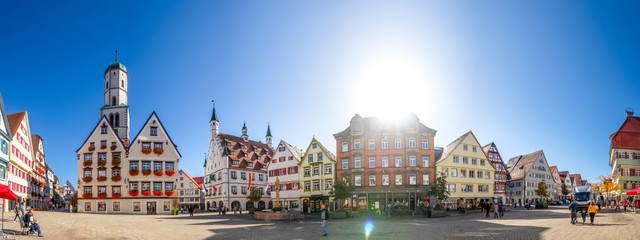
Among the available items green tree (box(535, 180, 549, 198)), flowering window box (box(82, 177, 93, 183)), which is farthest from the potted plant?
green tree (box(535, 180, 549, 198))

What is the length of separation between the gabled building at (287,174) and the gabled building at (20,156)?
36.4m

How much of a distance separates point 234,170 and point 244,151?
21.3 feet

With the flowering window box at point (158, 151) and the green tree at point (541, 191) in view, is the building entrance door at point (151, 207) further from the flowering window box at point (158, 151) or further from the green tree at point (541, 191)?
the green tree at point (541, 191)

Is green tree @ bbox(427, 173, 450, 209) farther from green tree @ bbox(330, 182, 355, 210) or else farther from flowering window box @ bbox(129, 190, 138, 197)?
flowering window box @ bbox(129, 190, 138, 197)

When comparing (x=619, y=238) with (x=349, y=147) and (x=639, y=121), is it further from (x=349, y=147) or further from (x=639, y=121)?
(x=639, y=121)

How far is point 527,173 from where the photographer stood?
9694cm

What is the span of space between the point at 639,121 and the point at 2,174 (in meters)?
95.1

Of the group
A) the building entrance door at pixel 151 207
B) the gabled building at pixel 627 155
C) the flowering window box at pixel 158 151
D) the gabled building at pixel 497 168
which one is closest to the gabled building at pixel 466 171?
the gabled building at pixel 497 168

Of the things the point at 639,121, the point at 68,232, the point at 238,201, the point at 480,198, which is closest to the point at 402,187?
the point at 480,198

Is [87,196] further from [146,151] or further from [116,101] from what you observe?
[116,101]

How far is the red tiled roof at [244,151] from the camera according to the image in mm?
83188

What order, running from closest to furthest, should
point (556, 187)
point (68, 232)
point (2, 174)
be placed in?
point (68, 232) < point (2, 174) < point (556, 187)

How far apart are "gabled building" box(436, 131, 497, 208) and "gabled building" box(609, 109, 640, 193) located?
66.4ft

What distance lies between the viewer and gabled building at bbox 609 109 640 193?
69938 millimetres
